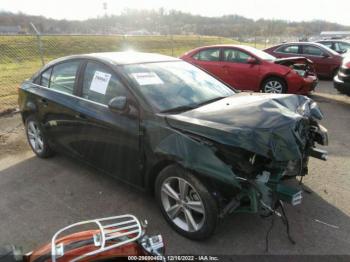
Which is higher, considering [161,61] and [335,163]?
[161,61]

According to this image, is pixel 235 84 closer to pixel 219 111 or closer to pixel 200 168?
pixel 219 111

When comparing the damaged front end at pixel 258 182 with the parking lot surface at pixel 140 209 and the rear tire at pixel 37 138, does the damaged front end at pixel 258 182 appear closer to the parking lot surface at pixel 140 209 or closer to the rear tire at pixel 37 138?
the parking lot surface at pixel 140 209

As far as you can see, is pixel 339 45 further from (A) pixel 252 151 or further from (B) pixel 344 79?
(A) pixel 252 151

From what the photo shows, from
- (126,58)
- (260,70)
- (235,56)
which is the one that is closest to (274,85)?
(260,70)

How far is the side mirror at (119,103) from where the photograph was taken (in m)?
3.27

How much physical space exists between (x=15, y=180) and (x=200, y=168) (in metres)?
2.87

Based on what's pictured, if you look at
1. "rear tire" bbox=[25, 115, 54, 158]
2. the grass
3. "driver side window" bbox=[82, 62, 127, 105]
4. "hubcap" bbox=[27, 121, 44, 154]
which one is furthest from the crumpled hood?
the grass

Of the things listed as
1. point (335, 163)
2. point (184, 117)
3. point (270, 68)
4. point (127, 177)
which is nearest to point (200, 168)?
point (184, 117)

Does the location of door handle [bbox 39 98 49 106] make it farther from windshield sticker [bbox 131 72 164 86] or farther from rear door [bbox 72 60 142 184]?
windshield sticker [bbox 131 72 164 86]

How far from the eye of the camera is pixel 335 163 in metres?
4.52

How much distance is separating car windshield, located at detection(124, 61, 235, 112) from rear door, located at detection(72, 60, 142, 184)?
0.19 m

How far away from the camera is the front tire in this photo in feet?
9.11

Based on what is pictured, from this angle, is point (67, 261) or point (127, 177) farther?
point (127, 177)

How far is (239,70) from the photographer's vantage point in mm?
8766
